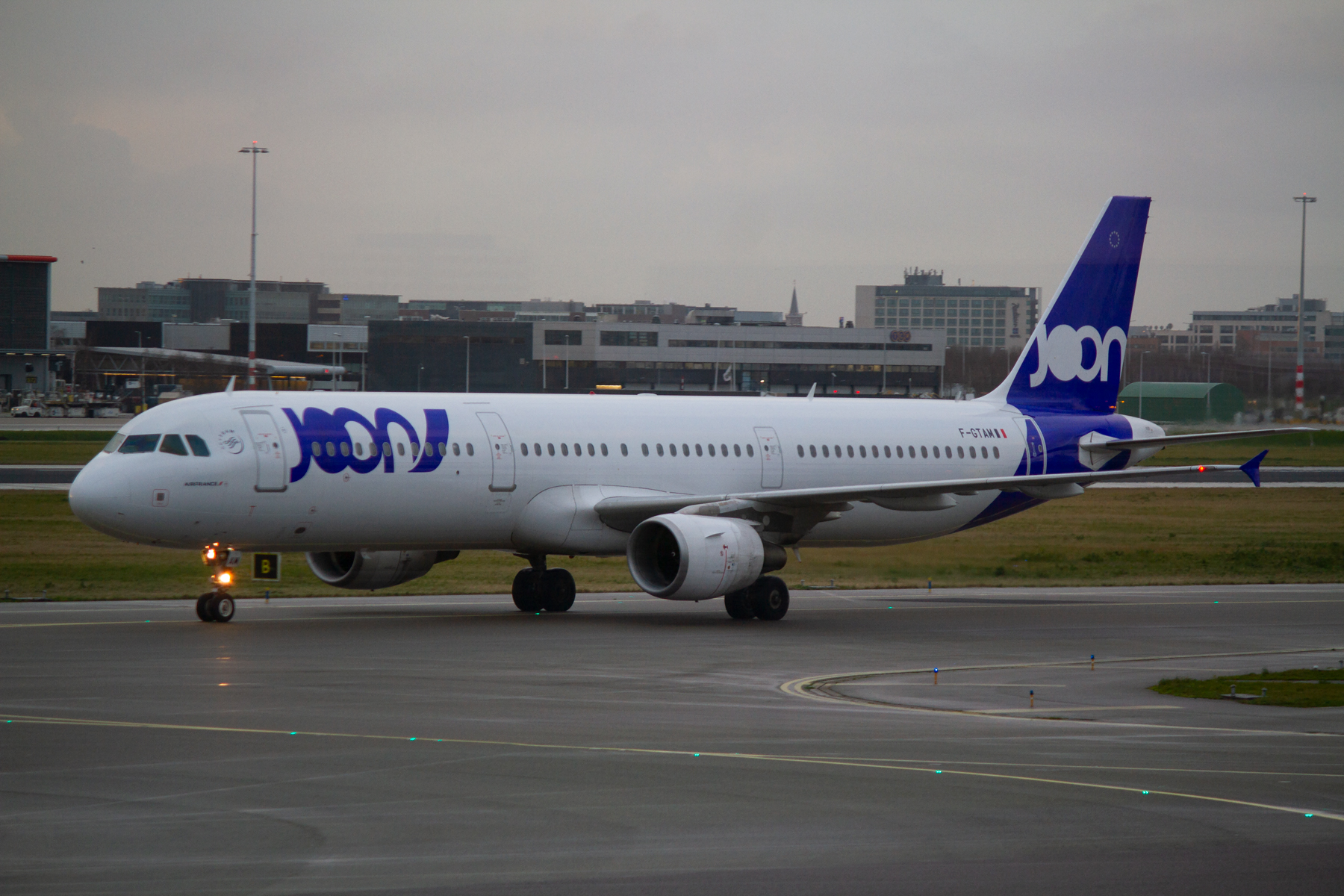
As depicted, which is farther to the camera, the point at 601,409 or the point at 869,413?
the point at 869,413

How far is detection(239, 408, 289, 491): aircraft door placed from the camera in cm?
2639

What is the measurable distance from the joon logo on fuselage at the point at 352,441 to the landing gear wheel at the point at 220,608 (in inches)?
100

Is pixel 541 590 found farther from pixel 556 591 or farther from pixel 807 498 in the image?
pixel 807 498

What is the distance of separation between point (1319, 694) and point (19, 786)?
587 inches

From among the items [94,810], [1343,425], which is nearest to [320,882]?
[94,810]

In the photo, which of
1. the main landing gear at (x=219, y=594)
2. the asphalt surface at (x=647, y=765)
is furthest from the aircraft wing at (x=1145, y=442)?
the main landing gear at (x=219, y=594)

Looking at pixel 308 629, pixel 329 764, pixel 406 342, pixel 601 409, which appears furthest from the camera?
pixel 406 342

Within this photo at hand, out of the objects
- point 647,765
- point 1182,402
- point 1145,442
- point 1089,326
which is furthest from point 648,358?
point 647,765

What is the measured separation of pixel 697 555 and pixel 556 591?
467 centimetres

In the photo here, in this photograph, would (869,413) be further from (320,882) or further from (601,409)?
(320,882)

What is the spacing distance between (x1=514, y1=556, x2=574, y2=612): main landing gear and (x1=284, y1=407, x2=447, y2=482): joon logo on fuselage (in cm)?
386

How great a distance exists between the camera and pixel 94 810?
12125 mm

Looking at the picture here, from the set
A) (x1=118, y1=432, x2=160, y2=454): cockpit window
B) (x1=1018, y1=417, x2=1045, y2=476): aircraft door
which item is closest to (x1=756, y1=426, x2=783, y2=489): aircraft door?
(x1=1018, y1=417, x2=1045, y2=476): aircraft door

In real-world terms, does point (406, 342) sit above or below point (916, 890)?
above
